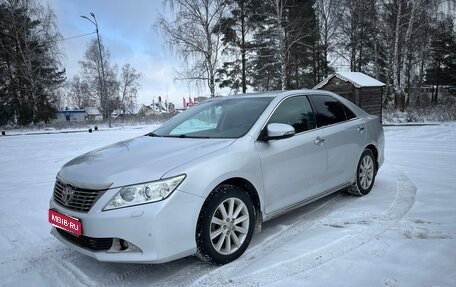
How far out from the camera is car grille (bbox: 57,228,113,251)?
9.48 ft

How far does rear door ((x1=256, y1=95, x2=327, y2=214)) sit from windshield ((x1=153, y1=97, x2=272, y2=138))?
251mm

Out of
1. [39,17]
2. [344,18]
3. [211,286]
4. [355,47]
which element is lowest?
[211,286]

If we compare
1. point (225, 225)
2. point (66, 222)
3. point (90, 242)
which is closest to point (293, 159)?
point (225, 225)

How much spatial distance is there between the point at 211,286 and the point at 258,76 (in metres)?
30.3

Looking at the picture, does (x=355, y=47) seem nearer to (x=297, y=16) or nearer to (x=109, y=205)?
(x=297, y=16)

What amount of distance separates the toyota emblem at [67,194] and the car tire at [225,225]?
1.13 m

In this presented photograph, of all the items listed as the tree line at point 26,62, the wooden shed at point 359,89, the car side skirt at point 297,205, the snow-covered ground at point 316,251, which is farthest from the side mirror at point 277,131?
the tree line at point 26,62

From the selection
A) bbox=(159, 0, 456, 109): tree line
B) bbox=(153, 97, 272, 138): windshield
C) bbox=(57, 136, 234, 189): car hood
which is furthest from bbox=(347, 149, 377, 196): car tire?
bbox=(159, 0, 456, 109): tree line

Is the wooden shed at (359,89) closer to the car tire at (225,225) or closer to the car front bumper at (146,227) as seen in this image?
the car tire at (225,225)

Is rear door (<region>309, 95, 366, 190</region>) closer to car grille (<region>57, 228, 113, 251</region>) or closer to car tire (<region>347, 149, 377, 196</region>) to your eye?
car tire (<region>347, 149, 377, 196</region>)

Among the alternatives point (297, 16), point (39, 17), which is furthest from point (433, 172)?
point (39, 17)

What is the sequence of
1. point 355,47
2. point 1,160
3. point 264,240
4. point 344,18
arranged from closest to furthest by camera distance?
point 264,240
point 1,160
point 344,18
point 355,47

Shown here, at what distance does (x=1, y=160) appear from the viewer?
10.7m

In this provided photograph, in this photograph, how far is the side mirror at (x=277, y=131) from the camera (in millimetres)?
3549
